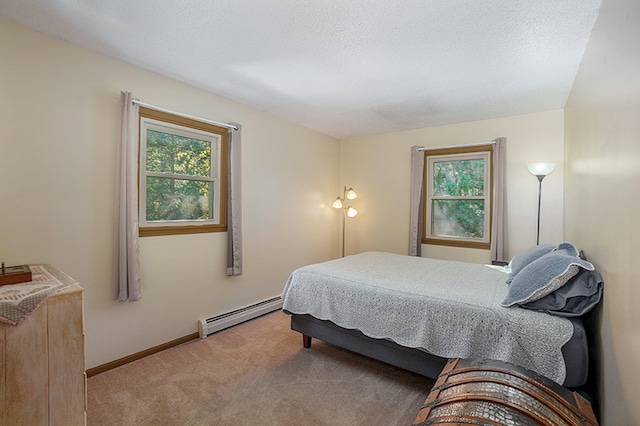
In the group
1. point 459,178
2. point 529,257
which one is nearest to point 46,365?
point 529,257

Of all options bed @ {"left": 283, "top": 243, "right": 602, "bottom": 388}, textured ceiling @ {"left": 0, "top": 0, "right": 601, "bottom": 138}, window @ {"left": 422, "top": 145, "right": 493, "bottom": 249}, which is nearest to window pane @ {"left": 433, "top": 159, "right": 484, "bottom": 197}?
window @ {"left": 422, "top": 145, "right": 493, "bottom": 249}

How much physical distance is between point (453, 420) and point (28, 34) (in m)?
3.22

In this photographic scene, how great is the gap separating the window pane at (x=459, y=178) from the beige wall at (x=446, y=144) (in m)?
0.29

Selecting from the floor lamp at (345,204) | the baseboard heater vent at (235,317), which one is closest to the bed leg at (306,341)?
the baseboard heater vent at (235,317)

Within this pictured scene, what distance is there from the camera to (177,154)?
2.87 meters

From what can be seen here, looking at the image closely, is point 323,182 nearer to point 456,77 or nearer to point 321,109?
point 321,109

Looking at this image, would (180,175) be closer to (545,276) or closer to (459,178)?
(545,276)

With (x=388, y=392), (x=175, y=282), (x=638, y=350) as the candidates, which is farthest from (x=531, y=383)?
(x=175, y=282)

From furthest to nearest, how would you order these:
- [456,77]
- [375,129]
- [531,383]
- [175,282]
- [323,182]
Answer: [323,182] < [375,129] < [175,282] < [456,77] < [531,383]

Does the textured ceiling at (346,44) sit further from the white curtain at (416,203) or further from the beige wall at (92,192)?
the white curtain at (416,203)

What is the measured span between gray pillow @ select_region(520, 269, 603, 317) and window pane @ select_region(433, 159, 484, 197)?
240cm

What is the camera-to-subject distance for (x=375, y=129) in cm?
436

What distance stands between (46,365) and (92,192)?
52.4 inches

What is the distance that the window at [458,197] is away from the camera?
3.84m
